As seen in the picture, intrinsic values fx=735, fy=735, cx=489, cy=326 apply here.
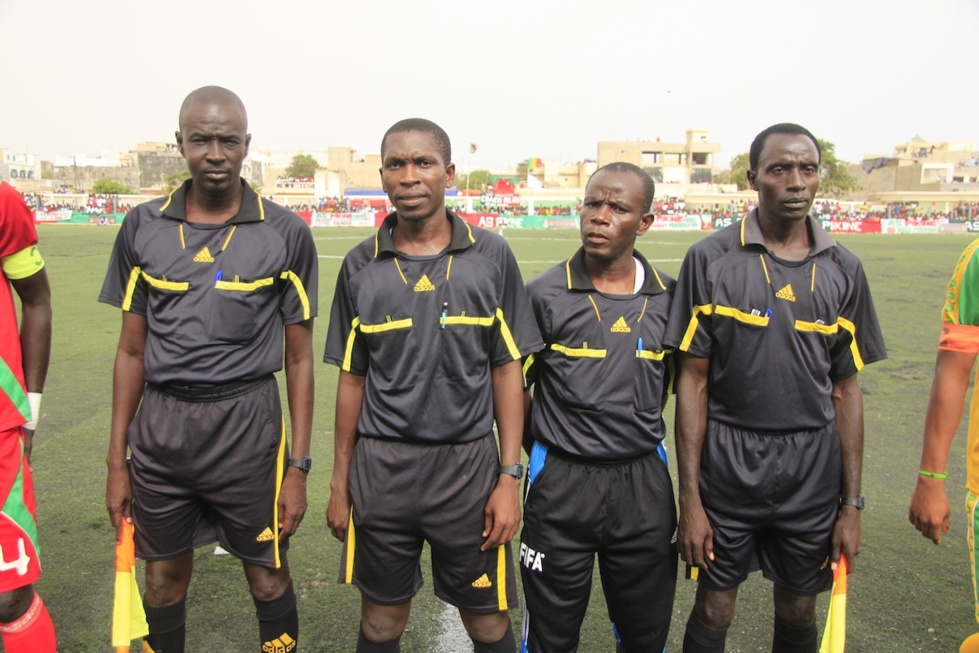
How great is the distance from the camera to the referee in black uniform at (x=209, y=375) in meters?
3.09

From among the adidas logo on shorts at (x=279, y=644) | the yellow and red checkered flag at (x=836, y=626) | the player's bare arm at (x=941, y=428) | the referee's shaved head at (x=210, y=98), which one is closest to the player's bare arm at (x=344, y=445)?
the adidas logo on shorts at (x=279, y=644)

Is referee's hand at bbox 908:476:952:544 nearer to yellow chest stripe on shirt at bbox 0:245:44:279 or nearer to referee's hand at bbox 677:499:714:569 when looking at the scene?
referee's hand at bbox 677:499:714:569

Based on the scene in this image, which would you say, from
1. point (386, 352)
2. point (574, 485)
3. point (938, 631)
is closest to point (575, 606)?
point (574, 485)

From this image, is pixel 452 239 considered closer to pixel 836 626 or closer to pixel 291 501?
pixel 291 501

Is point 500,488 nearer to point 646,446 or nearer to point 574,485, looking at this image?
point 574,485

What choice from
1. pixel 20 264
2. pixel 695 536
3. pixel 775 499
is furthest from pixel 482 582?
pixel 20 264

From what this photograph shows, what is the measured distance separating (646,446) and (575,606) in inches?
28.7

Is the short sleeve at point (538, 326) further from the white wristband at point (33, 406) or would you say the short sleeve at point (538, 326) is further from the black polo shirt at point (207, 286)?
the white wristband at point (33, 406)

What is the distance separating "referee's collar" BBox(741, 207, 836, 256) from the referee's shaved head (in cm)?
223

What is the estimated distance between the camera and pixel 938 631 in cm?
374

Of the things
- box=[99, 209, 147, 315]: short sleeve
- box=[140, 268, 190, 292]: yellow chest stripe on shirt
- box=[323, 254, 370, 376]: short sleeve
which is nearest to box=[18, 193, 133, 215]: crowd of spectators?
box=[99, 209, 147, 315]: short sleeve

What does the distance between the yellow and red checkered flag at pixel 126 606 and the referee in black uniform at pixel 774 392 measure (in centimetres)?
231

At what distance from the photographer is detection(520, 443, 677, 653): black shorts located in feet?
9.75

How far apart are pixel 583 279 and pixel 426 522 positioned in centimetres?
119
